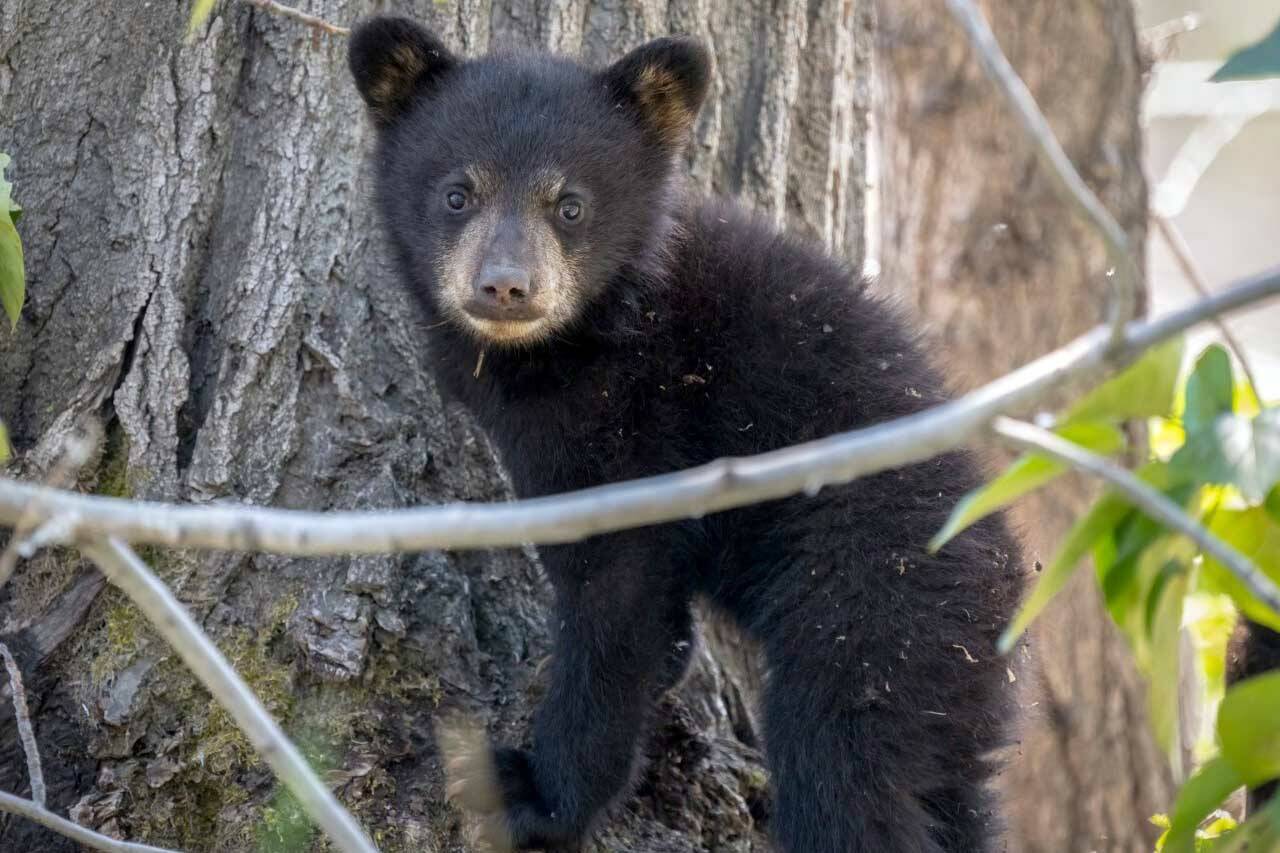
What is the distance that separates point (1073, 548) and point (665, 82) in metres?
2.77

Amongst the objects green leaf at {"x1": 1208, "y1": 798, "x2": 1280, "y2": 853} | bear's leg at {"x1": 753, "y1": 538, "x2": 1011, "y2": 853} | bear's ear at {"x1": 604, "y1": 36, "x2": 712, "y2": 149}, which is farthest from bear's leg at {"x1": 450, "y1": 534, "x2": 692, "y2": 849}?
green leaf at {"x1": 1208, "y1": 798, "x2": 1280, "y2": 853}

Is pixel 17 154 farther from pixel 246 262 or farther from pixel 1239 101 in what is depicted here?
pixel 1239 101

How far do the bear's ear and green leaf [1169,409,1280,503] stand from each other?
8.63ft

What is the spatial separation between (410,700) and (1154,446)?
4375 millimetres

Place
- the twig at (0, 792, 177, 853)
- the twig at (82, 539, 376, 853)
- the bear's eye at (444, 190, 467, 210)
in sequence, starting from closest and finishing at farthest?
1. the twig at (82, 539, 376, 853)
2. the twig at (0, 792, 177, 853)
3. the bear's eye at (444, 190, 467, 210)

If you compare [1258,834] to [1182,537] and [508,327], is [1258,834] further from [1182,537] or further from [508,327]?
[508,327]

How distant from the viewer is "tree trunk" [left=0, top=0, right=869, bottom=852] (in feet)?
14.2

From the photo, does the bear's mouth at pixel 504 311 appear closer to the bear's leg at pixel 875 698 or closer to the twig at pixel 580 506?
the bear's leg at pixel 875 698

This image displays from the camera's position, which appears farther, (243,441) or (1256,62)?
(243,441)

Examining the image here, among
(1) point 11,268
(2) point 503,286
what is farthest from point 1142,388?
(1) point 11,268

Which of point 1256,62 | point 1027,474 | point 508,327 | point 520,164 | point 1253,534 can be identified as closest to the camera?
point 1027,474

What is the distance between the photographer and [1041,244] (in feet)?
28.7

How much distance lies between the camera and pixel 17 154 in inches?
187

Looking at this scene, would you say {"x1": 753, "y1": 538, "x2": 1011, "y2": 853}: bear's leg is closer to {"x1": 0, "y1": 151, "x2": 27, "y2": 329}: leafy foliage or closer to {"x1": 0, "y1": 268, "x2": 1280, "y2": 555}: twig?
{"x1": 0, "y1": 268, "x2": 1280, "y2": 555}: twig
